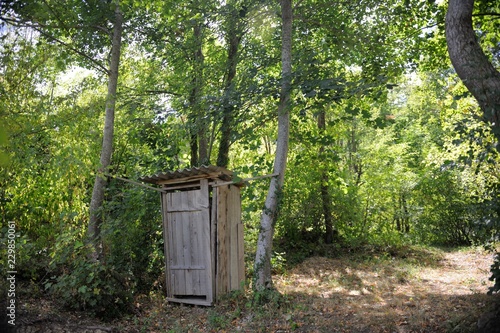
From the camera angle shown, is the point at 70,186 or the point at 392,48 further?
the point at 392,48

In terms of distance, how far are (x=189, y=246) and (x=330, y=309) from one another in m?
2.84

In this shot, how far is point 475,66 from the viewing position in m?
4.21

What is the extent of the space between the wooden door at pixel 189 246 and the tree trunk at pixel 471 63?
4.58 metres

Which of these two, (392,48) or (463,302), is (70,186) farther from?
(392,48)

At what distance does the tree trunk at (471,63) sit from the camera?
401 centimetres

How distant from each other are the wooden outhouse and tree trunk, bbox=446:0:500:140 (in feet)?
13.6

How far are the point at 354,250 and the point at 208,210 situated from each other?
24.8ft

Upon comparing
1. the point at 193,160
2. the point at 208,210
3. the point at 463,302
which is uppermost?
the point at 193,160

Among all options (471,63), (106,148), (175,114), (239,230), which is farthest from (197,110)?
(471,63)

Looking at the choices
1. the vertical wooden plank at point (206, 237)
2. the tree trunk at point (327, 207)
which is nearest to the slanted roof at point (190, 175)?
the vertical wooden plank at point (206, 237)

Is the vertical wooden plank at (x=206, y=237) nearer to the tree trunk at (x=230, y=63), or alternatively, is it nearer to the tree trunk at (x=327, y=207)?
the tree trunk at (x=230, y=63)

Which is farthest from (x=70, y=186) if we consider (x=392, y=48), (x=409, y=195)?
(x=409, y=195)

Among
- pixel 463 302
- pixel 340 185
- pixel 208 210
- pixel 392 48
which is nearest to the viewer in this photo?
pixel 463 302

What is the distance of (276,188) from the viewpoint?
7.15 m
